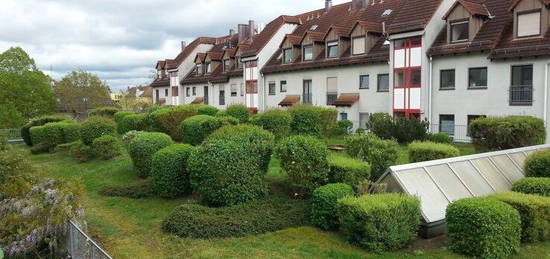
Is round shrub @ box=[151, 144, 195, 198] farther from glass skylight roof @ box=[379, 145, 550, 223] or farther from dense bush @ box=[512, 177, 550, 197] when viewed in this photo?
dense bush @ box=[512, 177, 550, 197]

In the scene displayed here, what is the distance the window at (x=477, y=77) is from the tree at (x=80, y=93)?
2084 inches

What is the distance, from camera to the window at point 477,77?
2444cm

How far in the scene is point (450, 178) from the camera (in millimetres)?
11414

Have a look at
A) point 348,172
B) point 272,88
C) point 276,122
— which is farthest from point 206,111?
point 272,88

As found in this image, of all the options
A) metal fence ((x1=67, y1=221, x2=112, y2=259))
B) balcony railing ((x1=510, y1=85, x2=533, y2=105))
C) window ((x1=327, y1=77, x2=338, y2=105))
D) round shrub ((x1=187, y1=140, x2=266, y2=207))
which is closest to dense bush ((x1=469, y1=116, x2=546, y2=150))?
balcony railing ((x1=510, y1=85, x2=533, y2=105))

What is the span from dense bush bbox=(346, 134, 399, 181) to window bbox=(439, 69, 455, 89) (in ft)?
48.3

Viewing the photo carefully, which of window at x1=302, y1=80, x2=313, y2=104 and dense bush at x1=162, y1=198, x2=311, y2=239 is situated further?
window at x1=302, y1=80, x2=313, y2=104

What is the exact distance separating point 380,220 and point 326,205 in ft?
5.23

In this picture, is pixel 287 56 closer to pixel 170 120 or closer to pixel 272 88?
pixel 272 88

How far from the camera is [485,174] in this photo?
12.3 m

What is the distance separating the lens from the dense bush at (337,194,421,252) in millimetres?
8727

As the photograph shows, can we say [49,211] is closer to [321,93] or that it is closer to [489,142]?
[489,142]

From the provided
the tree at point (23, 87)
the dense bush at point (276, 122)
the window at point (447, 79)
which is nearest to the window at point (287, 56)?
the window at point (447, 79)

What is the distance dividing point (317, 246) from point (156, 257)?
3.12 metres
